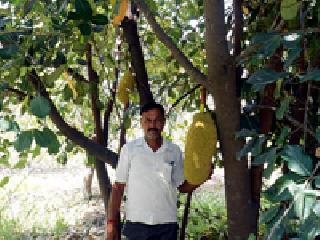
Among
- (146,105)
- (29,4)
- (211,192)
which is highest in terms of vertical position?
(29,4)

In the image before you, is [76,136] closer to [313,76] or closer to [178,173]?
[178,173]

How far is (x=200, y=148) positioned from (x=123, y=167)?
40 centimetres

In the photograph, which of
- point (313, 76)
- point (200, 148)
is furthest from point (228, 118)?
point (313, 76)

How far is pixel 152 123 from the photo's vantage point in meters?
1.85

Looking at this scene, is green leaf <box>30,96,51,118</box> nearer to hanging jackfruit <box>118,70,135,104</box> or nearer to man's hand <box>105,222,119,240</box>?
man's hand <box>105,222,119,240</box>

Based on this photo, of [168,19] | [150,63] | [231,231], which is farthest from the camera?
[150,63]

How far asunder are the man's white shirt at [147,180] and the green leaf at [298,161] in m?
1.00

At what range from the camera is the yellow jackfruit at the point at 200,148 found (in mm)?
1488

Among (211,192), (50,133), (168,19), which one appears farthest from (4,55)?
(211,192)

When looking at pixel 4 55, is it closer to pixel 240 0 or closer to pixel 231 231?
pixel 240 0

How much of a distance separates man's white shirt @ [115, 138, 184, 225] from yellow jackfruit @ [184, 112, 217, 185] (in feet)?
0.61

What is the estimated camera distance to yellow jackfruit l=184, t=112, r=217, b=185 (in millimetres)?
1488

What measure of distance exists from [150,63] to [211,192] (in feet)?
7.11

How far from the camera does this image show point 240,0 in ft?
4.80
